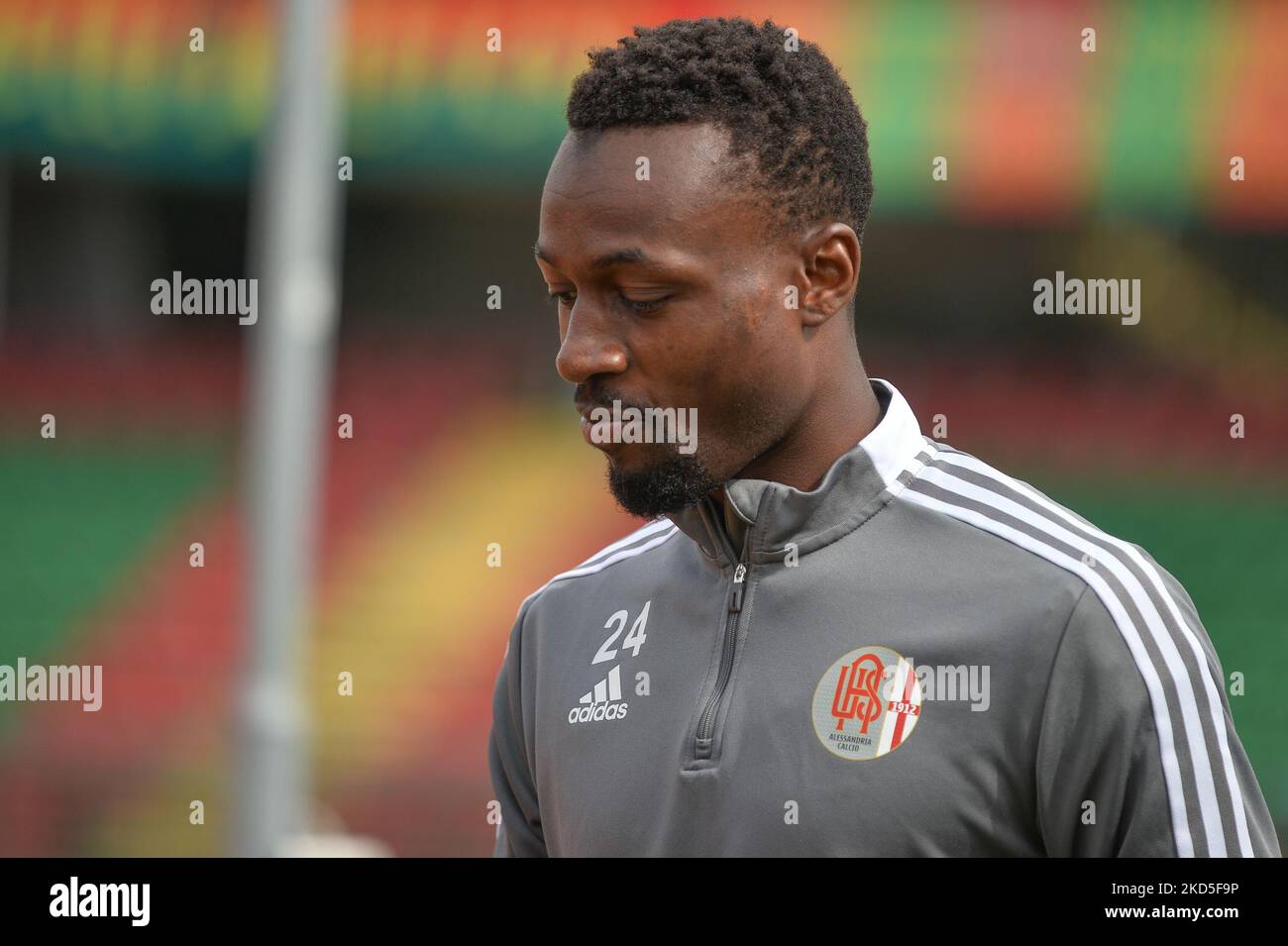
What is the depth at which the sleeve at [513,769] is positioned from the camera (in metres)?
2.28

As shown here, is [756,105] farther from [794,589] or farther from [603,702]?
[603,702]

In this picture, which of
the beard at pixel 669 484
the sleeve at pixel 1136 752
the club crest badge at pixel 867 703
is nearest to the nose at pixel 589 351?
the beard at pixel 669 484

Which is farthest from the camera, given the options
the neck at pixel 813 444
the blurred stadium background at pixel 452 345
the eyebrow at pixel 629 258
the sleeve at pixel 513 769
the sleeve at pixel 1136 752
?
the blurred stadium background at pixel 452 345

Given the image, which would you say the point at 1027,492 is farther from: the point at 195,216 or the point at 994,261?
the point at 195,216

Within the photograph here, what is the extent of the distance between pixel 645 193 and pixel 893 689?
0.67m

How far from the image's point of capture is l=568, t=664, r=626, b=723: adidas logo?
82.4 inches

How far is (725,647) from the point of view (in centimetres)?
202

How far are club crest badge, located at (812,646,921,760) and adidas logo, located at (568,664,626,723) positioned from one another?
0.94 ft

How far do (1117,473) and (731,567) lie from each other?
22.5 feet

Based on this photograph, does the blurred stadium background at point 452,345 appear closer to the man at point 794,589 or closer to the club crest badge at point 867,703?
the man at point 794,589

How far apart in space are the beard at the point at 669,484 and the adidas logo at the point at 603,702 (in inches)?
8.9

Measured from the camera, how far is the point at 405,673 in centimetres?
815
